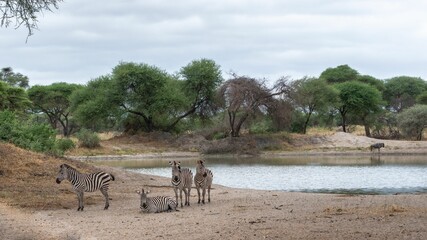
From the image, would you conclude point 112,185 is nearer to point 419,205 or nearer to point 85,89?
point 419,205

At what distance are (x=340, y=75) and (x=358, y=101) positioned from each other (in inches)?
826

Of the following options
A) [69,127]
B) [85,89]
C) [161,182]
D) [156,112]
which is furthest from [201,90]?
[161,182]

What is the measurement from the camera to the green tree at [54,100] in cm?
7969

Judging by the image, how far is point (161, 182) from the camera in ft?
92.4

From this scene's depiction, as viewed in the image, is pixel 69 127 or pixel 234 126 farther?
pixel 69 127

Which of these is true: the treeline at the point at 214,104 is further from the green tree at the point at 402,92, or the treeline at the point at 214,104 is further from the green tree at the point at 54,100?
the green tree at the point at 402,92

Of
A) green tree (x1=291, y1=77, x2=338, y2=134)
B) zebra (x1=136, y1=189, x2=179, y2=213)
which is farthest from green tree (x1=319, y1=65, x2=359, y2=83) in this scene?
zebra (x1=136, y1=189, x2=179, y2=213)

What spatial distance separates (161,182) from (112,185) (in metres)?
2.84

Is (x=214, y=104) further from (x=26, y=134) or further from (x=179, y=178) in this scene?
(x=179, y=178)

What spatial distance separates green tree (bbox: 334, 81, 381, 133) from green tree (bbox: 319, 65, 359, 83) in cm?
1747

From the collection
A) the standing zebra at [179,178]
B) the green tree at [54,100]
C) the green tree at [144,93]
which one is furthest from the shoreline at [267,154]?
the standing zebra at [179,178]

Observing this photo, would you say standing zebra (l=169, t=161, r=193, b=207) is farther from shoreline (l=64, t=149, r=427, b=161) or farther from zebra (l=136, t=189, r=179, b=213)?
shoreline (l=64, t=149, r=427, b=161)

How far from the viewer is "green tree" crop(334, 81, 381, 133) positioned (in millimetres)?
73125

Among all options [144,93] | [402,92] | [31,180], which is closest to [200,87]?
[144,93]
